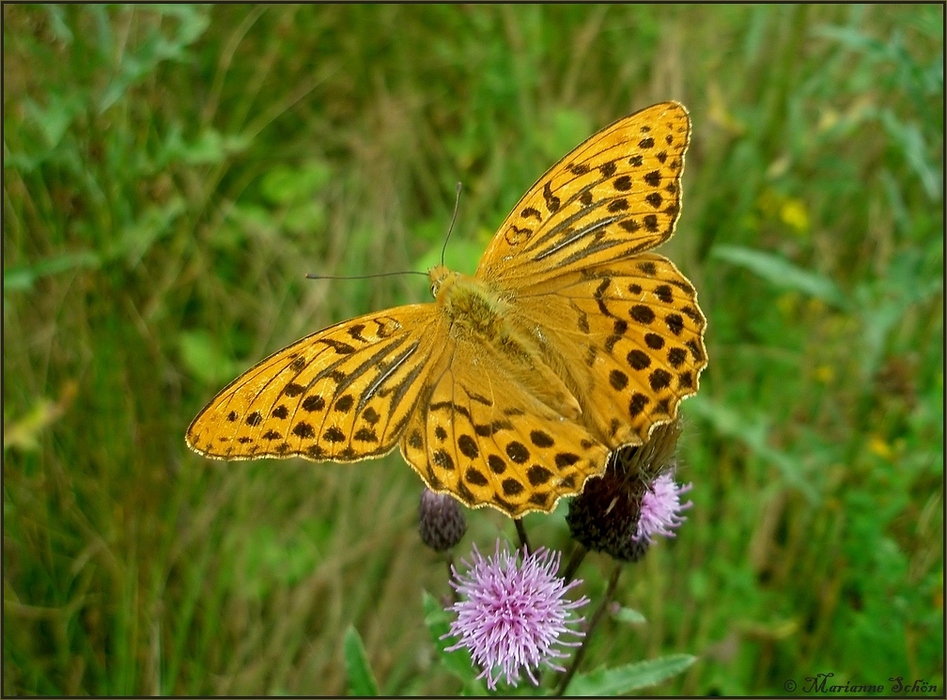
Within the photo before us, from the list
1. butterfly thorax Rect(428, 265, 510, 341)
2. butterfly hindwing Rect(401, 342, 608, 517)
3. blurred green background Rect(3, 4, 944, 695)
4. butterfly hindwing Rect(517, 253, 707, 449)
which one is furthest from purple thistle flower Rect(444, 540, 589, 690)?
blurred green background Rect(3, 4, 944, 695)

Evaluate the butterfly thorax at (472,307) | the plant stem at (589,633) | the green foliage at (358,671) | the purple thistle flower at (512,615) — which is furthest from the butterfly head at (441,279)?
the green foliage at (358,671)

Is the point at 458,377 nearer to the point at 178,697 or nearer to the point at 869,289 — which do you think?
the point at 178,697

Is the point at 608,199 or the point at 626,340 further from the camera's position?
the point at 608,199

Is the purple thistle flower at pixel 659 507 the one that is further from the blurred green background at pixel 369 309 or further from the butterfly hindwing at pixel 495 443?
the blurred green background at pixel 369 309

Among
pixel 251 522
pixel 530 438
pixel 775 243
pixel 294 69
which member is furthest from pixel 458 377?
pixel 294 69

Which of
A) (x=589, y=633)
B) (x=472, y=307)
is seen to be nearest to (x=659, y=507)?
(x=589, y=633)

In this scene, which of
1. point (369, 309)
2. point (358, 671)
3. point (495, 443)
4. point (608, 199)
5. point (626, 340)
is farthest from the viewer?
point (369, 309)

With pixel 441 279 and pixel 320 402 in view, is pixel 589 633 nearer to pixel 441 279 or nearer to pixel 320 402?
pixel 320 402
